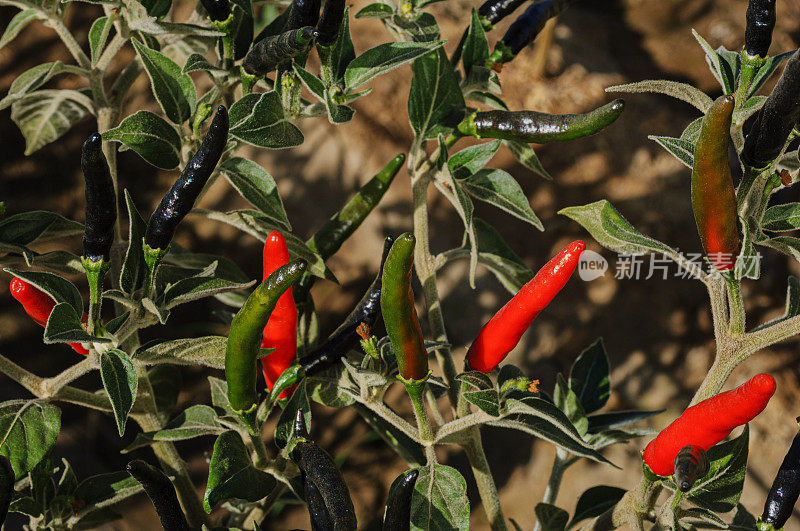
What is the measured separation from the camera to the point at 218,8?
94cm

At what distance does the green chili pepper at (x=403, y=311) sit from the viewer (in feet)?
2.39

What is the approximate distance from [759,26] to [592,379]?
687mm

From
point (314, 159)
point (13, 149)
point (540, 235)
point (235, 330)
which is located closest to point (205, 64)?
point (235, 330)

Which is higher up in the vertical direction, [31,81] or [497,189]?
[31,81]

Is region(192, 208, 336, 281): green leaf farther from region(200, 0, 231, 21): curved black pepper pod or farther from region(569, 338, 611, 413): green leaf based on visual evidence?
region(569, 338, 611, 413): green leaf

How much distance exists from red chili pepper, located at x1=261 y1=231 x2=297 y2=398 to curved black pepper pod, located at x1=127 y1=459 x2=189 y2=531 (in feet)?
0.71

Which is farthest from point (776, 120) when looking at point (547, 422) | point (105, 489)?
point (105, 489)

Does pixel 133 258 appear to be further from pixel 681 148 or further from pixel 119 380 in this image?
pixel 681 148

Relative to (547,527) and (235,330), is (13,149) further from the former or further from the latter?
(547,527)

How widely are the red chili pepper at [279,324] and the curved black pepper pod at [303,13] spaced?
10.8 inches

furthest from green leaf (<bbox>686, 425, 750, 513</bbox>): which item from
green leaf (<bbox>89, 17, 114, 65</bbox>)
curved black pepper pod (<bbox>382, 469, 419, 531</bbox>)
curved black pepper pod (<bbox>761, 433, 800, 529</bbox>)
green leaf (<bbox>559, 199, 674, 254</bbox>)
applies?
green leaf (<bbox>89, 17, 114, 65</bbox>)

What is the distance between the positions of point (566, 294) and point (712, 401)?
961 millimetres

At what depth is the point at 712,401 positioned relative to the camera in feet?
2.62

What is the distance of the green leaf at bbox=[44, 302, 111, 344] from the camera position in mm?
780
